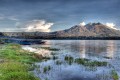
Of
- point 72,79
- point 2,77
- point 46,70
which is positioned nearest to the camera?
point 2,77

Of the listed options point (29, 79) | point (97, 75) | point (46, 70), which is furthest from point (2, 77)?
point (97, 75)

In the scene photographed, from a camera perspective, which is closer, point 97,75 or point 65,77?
point 65,77

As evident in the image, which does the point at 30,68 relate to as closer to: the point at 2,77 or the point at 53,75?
the point at 53,75

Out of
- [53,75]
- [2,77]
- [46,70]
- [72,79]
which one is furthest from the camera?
[46,70]

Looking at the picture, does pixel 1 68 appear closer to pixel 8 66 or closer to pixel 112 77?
pixel 8 66

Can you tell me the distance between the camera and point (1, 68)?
93.9 ft

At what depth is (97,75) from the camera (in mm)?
30781

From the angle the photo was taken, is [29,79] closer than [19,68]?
Yes

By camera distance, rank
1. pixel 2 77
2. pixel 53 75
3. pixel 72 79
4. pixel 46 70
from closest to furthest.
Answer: pixel 2 77 → pixel 72 79 → pixel 53 75 → pixel 46 70

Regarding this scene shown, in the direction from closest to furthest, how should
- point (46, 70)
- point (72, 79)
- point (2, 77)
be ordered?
point (2, 77) < point (72, 79) < point (46, 70)

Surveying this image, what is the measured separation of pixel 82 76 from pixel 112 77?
12.8 ft

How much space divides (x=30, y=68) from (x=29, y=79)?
8.95 meters

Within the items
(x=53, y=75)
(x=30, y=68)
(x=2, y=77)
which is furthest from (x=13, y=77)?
(x=30, y=68)

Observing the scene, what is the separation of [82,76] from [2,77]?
436 inches
